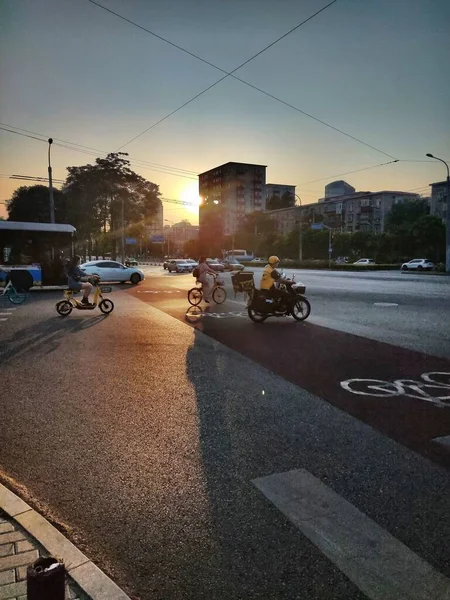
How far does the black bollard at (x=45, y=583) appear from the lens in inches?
67.6

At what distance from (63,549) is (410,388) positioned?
4822mm

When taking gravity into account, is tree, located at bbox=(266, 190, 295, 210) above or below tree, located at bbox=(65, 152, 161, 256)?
above

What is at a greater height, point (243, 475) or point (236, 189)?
point (236, 189)

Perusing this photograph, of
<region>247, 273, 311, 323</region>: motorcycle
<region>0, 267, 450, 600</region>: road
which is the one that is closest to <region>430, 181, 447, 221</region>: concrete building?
<region>247, 273, 311, 323</region>: motorcycle

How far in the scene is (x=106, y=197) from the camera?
54.3m

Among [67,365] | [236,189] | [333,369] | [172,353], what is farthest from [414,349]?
[236,189]

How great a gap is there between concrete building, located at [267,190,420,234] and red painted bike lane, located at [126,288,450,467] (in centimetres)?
8844

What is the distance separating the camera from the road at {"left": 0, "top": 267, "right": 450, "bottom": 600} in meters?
2.55

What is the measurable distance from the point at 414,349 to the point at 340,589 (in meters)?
6.85

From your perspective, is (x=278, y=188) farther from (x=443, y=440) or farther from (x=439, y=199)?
(x=443, y=440)

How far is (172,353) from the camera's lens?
814cm

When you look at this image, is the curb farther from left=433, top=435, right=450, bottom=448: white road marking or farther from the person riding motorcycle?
the person riding motorcycle

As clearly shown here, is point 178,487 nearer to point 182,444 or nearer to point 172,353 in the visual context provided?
point 182,444

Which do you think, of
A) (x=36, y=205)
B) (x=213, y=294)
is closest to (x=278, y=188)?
(x=36, y=205)
